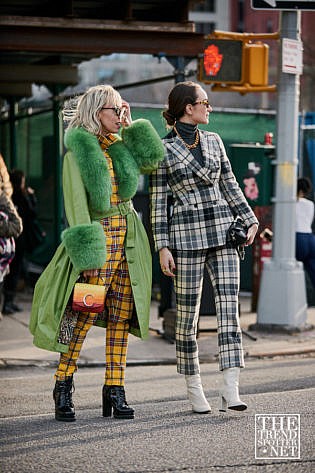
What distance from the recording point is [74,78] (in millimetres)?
15195

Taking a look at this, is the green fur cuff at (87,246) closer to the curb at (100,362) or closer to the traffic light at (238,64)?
the curb at (100,362)

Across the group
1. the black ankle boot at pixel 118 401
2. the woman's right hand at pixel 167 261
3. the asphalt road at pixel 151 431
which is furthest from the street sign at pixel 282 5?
the black ankle boot at pixel 118 401

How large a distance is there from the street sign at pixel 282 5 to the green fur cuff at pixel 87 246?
487 centimetres

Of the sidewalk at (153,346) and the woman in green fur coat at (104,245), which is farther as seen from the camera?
the sidewalk at (153,346)

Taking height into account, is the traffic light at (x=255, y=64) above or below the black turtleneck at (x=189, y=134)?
above

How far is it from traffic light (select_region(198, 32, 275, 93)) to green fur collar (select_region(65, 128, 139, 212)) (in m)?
5.61

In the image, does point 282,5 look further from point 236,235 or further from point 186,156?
point 236,235

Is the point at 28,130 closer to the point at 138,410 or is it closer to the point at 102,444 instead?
the point at 138,410

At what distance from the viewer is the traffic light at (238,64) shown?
11.8 metres

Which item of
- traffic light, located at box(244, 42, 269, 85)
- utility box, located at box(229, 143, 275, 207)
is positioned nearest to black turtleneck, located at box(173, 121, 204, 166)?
traffic light, located at box(244, 42, 269, 85)

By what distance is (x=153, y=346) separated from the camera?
400 inches

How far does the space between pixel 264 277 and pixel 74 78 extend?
17.6 feet

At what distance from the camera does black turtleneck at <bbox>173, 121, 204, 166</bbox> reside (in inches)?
251

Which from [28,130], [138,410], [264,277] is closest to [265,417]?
[138,410]
